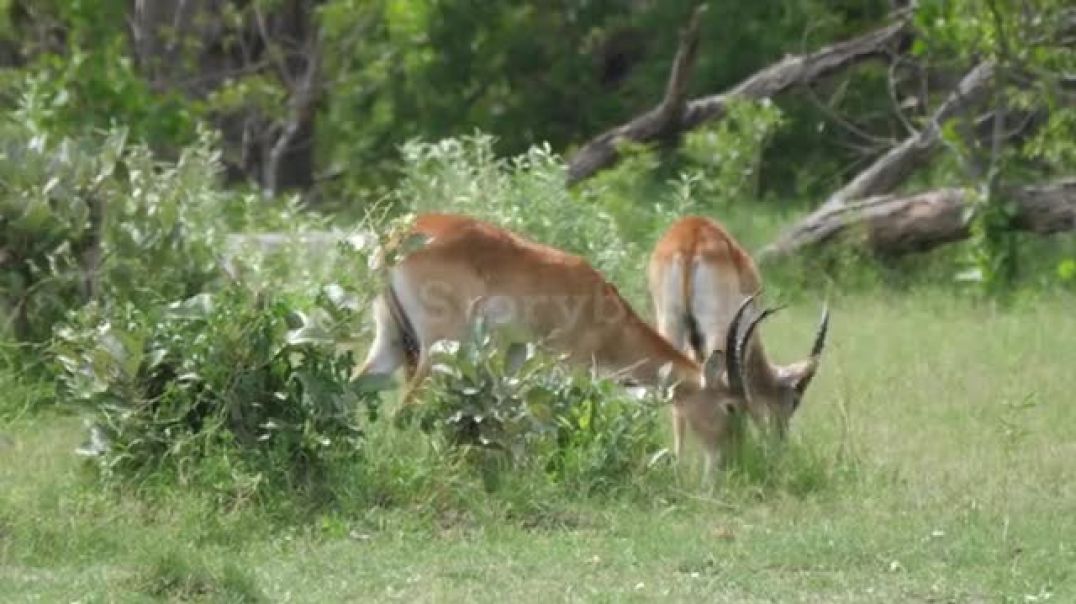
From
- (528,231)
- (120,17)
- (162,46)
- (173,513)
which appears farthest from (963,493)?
(162,46)

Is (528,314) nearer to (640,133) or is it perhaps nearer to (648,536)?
(648,536)

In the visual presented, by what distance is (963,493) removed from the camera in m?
8.99

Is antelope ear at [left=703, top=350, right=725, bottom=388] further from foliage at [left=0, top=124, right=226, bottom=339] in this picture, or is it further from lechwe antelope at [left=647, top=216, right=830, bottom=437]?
foliage at [left=0, top=124, right=226, bottom=339]

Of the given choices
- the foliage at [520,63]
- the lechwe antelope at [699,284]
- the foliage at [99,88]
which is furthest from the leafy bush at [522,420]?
the foliage at [520,63]

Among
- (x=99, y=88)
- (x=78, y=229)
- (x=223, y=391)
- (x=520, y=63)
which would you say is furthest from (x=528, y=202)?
(x=520, y=63)

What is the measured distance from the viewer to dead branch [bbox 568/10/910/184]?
17.3 metres

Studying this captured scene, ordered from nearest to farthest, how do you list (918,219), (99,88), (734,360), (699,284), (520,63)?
(734,360), (699,284), (918,219), (99,88), (520,63)

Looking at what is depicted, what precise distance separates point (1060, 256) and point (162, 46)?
832 centimetres

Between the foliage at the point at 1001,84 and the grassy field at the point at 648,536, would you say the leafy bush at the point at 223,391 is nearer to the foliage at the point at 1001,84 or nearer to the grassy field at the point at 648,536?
the grassy field at the point at 648,536

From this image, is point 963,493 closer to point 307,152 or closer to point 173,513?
point 173,513

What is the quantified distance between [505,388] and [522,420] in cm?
13

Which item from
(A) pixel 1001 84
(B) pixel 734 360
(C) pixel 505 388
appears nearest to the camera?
(C) pixel 505 388

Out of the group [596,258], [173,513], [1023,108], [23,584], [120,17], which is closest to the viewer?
[23,584]

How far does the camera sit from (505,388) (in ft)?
28.9
